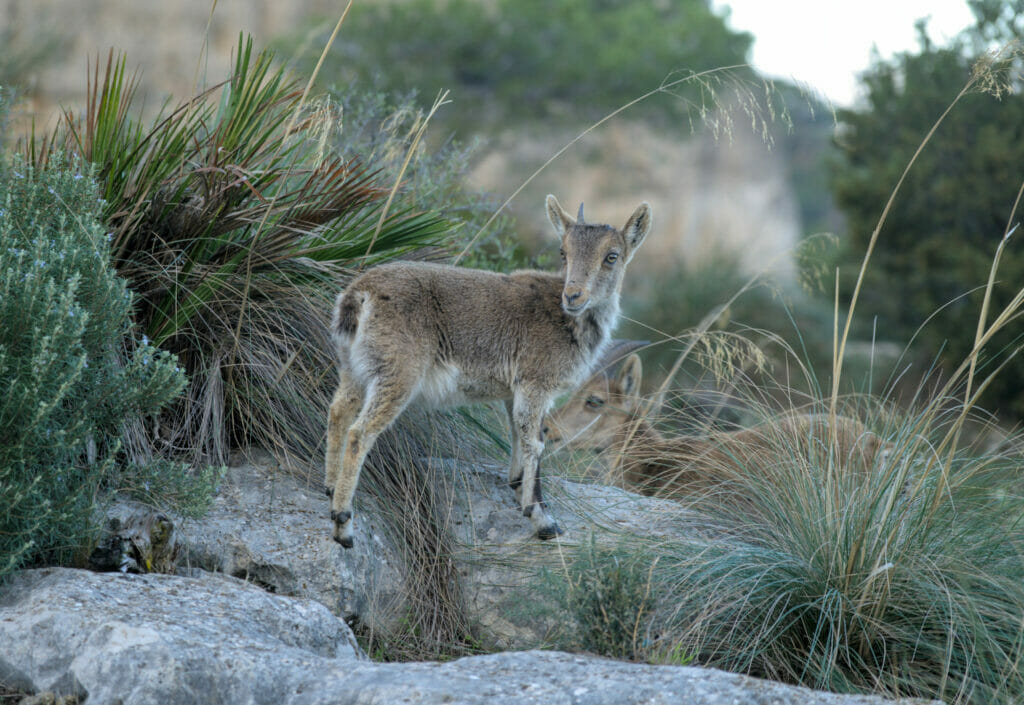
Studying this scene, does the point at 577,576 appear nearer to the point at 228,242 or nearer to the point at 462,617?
the point at 462,617

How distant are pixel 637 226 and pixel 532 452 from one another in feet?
5.04

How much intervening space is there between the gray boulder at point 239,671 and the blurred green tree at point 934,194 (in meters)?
10.6

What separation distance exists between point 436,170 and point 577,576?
4.85 metres

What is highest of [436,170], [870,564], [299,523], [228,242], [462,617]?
[436,170]

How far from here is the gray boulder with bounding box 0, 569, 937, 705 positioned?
3547mm

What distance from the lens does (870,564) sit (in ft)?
14.9

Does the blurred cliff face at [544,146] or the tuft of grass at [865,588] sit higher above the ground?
the blurred cliff face at [544,146]

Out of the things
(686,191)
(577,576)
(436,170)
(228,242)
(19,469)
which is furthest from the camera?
(686,191)

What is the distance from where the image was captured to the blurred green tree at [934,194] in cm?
1421

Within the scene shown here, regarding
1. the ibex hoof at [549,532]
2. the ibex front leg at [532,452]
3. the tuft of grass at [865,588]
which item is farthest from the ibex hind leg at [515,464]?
the tuft of grass at [865,588]

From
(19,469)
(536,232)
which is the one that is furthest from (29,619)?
(536,232)

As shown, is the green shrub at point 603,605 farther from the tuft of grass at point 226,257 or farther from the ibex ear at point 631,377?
the ibex ear at point 631,377

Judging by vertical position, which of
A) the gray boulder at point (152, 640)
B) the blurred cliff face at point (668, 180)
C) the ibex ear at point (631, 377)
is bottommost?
the gray boulder at point (152, 640)

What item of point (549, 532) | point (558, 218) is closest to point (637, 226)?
point (558, 218)
